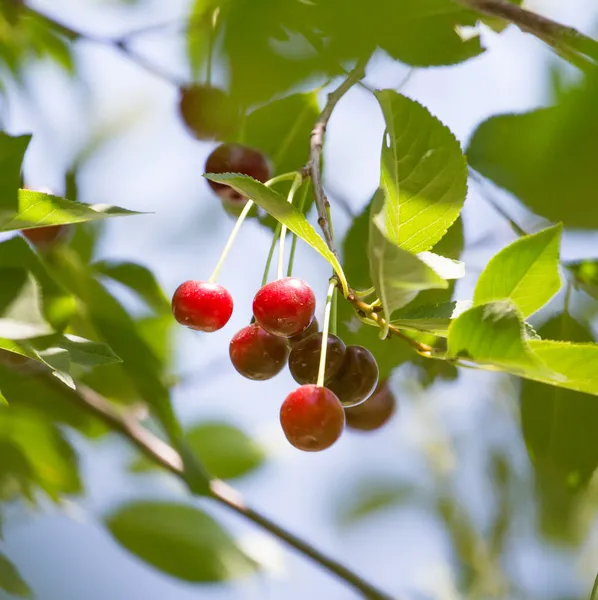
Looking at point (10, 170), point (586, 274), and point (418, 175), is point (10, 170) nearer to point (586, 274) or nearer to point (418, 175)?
point (418, 175)

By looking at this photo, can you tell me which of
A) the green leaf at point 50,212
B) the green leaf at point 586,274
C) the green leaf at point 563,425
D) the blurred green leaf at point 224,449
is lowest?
the blurred green leaf at point 224,449

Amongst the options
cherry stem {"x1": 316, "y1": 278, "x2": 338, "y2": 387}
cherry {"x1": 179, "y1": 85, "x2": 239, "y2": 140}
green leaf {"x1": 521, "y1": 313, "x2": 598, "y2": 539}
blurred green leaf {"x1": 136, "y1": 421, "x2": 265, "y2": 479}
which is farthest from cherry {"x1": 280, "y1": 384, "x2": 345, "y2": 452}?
blurred green leaf {"x1": 136, "y1": 421, "x2": 265, "y2": 479}

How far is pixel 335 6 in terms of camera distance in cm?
49

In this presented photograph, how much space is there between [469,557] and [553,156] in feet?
4.06

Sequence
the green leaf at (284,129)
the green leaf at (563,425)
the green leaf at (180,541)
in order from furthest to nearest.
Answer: the green leaf at (180,541), the green leaf at (284,129), the green leaf at (563,425)

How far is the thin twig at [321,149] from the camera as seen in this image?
0.60 meters

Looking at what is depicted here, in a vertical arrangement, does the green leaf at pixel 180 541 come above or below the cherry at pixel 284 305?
below

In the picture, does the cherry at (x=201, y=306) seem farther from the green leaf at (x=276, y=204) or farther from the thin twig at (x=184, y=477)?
the thin twig at (x=184, y=477)

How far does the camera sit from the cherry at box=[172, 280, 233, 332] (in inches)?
25.8

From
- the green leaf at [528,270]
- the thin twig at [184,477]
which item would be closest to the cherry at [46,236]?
the thin twig at [184,477]

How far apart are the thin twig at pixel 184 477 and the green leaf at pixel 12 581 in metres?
0.21

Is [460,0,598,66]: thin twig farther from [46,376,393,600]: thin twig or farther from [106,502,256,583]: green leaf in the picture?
[106,502,256,583]: green leaf

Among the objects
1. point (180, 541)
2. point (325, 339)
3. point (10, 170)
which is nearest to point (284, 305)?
point (325, 339)

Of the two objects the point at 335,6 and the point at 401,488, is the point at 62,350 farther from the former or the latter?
the point at 401,488
